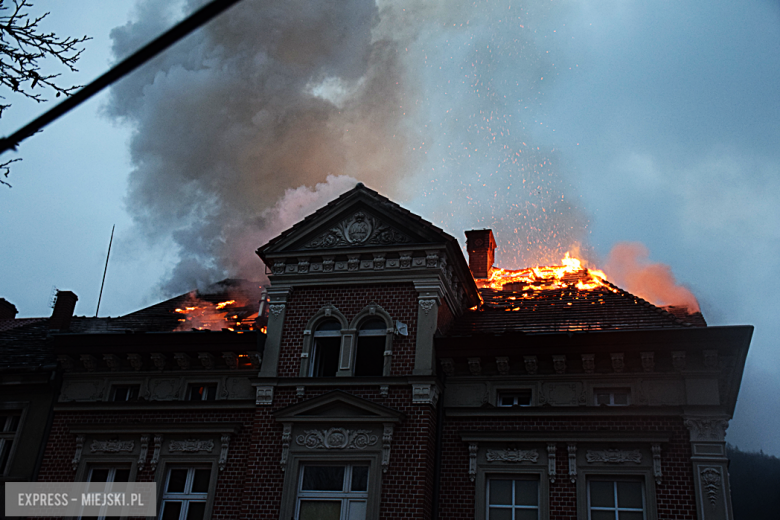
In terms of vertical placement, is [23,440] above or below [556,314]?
below

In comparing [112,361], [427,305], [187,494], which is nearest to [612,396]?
[427,305]

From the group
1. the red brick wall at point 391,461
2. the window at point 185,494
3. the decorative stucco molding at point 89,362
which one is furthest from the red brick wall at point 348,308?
the decorative stucco molding at point 89,362

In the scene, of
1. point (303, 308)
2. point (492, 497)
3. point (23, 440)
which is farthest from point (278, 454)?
point (23, 440)

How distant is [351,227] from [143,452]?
716 centimetres

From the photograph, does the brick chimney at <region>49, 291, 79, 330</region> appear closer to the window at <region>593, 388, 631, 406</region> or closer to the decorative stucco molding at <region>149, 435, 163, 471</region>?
the decorative stucco molding at <region>149, 435, 163, 471</region>

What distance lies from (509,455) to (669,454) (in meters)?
3.11

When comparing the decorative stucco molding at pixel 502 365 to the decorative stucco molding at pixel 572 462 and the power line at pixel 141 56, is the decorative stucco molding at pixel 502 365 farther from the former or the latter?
the power line at pixel 141 56

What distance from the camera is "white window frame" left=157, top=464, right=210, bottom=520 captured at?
53.7 feet

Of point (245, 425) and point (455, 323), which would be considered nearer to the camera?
point (245, 425)

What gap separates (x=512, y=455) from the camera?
1522 cm

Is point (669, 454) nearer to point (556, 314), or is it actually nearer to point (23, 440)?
point (556, 314)

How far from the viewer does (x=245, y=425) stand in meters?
17.0

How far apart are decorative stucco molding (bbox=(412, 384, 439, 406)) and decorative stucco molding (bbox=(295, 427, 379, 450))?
1192mm

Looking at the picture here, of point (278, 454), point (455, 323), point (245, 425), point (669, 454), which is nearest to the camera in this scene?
point (669, 454)
